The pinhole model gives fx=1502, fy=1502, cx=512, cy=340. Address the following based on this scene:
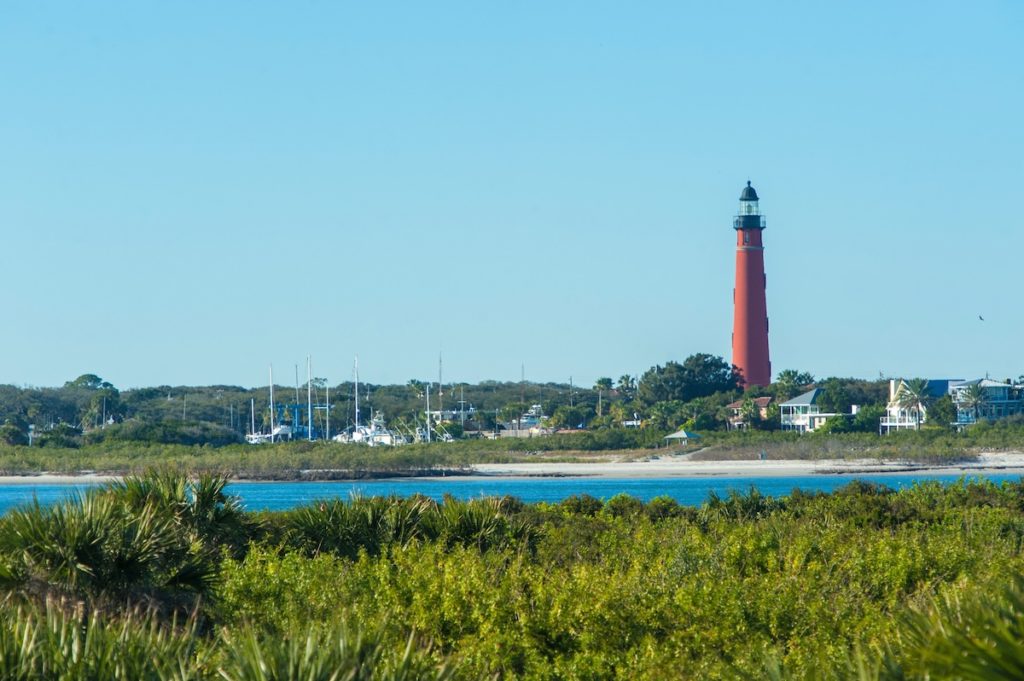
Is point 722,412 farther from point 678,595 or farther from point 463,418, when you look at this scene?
point 678,595

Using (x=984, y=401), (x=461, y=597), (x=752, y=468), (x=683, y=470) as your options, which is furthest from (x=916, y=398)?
Answer: (x=461, y=597)

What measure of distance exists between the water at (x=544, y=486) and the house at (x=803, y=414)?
2191 centimetres

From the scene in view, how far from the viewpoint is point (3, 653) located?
8.52 m

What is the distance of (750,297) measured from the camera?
4072 inches

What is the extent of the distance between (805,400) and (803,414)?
1250 millimetres

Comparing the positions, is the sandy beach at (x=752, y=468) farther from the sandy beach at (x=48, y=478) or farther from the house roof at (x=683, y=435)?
the sandy beach at (x=48, y=478)

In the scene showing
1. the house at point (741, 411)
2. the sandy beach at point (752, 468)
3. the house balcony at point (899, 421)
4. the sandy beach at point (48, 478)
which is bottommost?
the sandy beach at point (752, 468)

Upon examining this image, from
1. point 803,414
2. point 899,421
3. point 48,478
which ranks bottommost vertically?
point 48,478

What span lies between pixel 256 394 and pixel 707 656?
6398 inches

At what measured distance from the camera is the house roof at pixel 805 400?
11506cm

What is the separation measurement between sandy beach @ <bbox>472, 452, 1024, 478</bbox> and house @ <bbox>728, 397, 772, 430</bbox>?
17887 mm

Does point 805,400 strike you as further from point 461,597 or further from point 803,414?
point 461,597

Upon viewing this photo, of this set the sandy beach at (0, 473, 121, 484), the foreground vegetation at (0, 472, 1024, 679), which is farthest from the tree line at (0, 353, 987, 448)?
the foreground vegetation at (0, 472, 1024, 679)

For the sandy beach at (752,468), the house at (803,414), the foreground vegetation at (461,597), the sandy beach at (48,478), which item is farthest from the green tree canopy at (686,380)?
the foreground vegetation at (461,597)
